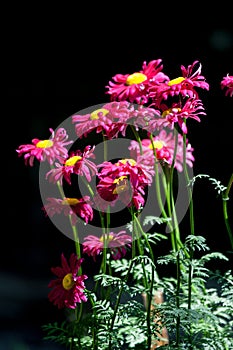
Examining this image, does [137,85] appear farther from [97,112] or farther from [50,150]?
[50,150]

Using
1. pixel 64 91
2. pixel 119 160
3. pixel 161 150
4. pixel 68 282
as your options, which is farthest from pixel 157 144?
pixel 64 91

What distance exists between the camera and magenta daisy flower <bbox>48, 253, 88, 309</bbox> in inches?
44.4

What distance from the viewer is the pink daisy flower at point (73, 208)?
Answer: 112 centimetres

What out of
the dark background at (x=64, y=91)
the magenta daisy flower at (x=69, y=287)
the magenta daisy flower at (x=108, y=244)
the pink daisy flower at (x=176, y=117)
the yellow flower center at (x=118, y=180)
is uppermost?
the dark background at (x=64, y=91)

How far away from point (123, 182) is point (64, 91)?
176 cm

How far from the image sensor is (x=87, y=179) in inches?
43.2

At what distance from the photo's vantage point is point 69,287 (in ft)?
3.76

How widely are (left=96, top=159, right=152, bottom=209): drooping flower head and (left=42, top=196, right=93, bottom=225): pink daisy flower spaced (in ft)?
0.16

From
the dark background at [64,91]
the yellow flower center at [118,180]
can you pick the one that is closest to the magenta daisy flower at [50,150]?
the yellow flower center at [118,180]

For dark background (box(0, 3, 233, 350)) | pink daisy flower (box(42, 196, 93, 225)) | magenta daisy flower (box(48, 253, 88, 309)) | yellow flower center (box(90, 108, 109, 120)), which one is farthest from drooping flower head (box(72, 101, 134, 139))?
dark background (box(0, 3, 233, 350))

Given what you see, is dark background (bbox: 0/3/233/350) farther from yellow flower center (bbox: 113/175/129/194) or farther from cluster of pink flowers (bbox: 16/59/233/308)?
yellow flower center (bbox: 113/175/129/194)

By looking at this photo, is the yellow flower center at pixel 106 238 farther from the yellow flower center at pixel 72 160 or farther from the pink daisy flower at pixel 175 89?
the pink daisy flower at pixel 175 89

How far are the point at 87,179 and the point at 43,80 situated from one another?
1.78 meters

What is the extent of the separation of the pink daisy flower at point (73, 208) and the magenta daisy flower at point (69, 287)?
0.08m
